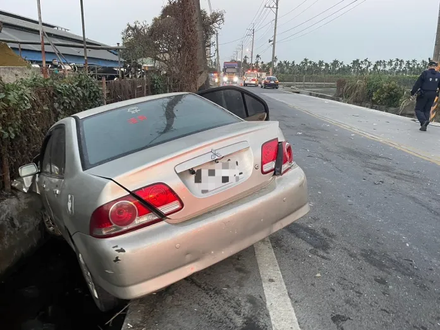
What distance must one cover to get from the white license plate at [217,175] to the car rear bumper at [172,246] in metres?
0.16

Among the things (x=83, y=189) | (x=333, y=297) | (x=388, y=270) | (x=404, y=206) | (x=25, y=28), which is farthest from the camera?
(x=25, y=28)

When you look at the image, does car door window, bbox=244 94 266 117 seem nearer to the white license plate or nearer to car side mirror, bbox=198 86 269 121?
car side mirror, bbox=198 86 269 121

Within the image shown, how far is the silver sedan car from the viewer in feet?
7.54

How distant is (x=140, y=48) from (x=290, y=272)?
21.2 metres

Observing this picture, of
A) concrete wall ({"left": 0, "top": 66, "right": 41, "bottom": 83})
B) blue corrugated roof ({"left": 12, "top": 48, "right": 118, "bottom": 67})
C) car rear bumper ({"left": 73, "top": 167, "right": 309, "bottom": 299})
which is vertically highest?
blue corrugated roof ({"left": 12, "top": 48, "right": 118, "bottom": 67})

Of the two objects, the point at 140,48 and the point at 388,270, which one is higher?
the point at 140,48

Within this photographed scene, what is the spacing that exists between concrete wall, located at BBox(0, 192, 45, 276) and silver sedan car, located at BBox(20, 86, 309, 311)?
76 centimetres

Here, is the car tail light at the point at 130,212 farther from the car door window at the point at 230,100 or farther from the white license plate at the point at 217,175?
the car door window at the point at 230,100

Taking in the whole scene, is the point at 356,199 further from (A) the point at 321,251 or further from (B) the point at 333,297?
(B) the point at 333,297

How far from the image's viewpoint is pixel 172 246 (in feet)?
7.68

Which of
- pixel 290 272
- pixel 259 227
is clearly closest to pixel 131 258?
pixel 259 227

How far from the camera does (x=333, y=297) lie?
2658mm

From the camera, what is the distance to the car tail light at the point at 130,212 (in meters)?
2.29

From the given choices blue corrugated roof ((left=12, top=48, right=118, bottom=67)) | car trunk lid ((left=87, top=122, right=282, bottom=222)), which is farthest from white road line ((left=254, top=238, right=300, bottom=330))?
blue corrugated roof ((left=12, top=48, right=118, bottom=67))
